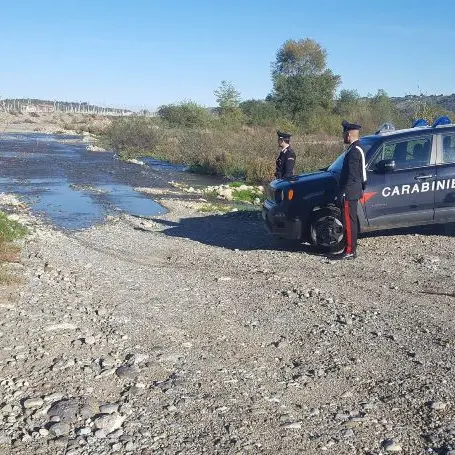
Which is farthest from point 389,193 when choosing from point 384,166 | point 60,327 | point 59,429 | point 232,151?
point 232,151

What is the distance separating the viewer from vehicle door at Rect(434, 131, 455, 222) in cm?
971

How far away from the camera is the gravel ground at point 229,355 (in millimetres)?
3938

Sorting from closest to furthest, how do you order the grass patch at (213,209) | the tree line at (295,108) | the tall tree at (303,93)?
1. the grass patch at (213,209)
2. the tree line at (295,108)
3. the tall tree at (303,93)

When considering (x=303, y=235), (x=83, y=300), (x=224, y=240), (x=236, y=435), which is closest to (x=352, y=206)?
(x=303, y=235)

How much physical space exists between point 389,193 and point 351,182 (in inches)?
37.7

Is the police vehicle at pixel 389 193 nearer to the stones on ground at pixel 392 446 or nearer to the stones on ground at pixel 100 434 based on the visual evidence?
the stones on ground at pixel 392 446

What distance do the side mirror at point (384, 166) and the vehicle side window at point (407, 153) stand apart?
0.09 m

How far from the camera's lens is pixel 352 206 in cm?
920

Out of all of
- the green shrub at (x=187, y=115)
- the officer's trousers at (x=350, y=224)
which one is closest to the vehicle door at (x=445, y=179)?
the officer's trousers at (x=350, y=224)

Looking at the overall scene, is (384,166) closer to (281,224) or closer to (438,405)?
(281,224)

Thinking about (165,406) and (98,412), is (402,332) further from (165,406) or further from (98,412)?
(98,412)

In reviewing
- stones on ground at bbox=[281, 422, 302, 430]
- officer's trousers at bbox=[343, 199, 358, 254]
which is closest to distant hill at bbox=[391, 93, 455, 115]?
officer's trousers at bbox=[343, 199, 358, 254]

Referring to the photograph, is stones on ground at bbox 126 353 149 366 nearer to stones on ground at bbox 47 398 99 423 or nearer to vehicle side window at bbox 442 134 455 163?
stones on ground at bbox 47 398 99 423

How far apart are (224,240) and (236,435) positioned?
741 centimetres
